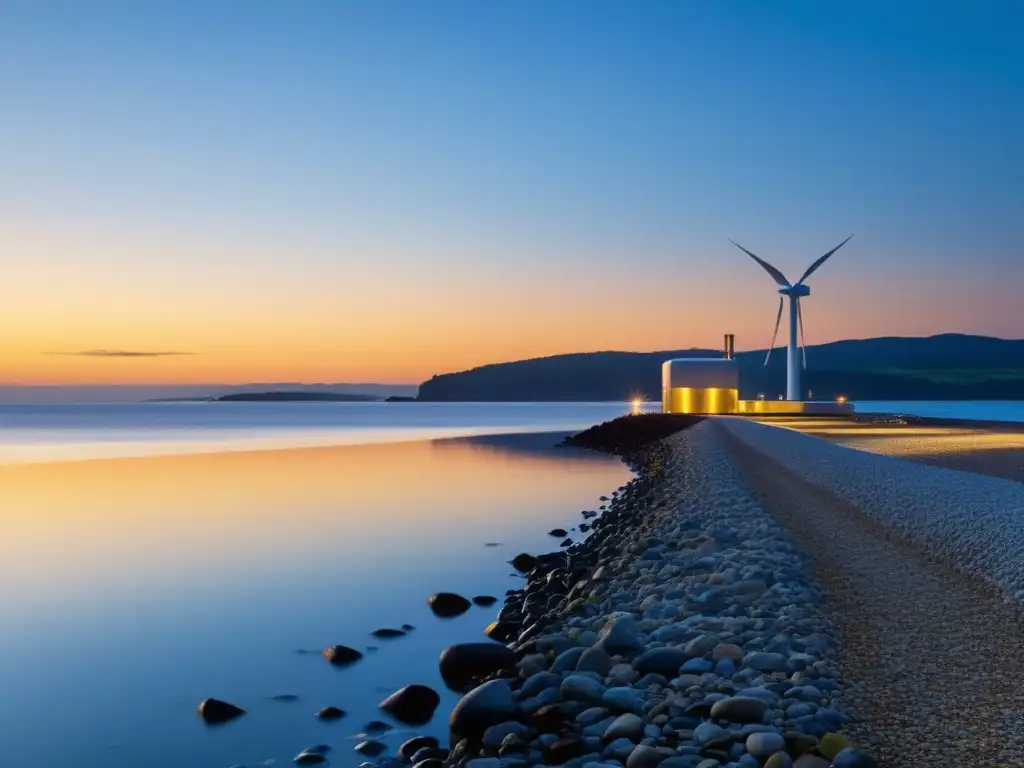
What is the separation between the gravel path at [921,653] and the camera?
5.61 m

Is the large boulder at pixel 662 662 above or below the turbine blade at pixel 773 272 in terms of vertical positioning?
below

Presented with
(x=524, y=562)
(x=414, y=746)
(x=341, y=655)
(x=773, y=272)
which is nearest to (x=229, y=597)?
(x=341, y=655)

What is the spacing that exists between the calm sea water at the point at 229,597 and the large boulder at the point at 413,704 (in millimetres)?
158

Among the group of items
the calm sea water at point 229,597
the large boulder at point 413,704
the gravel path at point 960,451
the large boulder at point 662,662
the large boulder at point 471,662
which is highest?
the gravel path at point 960,451

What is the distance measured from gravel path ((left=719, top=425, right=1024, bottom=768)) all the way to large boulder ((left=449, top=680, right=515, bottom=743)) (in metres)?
2.78

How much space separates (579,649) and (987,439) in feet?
117

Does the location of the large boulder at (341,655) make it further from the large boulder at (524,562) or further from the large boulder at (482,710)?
the large boulder at (524,562)

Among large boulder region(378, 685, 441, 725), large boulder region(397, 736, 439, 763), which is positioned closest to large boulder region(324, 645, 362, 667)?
large boulder region(378, 685, 441, 725)

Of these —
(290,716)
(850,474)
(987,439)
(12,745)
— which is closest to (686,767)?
(290,716)

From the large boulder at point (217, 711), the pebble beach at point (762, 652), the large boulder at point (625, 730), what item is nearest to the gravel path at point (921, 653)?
the pebble beach at point (762, 652)

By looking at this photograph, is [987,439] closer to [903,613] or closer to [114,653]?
[903,613]

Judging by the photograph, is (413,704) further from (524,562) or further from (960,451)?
(960,451)

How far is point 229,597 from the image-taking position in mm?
15805

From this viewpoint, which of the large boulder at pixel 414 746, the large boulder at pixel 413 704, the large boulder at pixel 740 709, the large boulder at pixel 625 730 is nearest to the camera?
the large boulder at pixel 740 709
